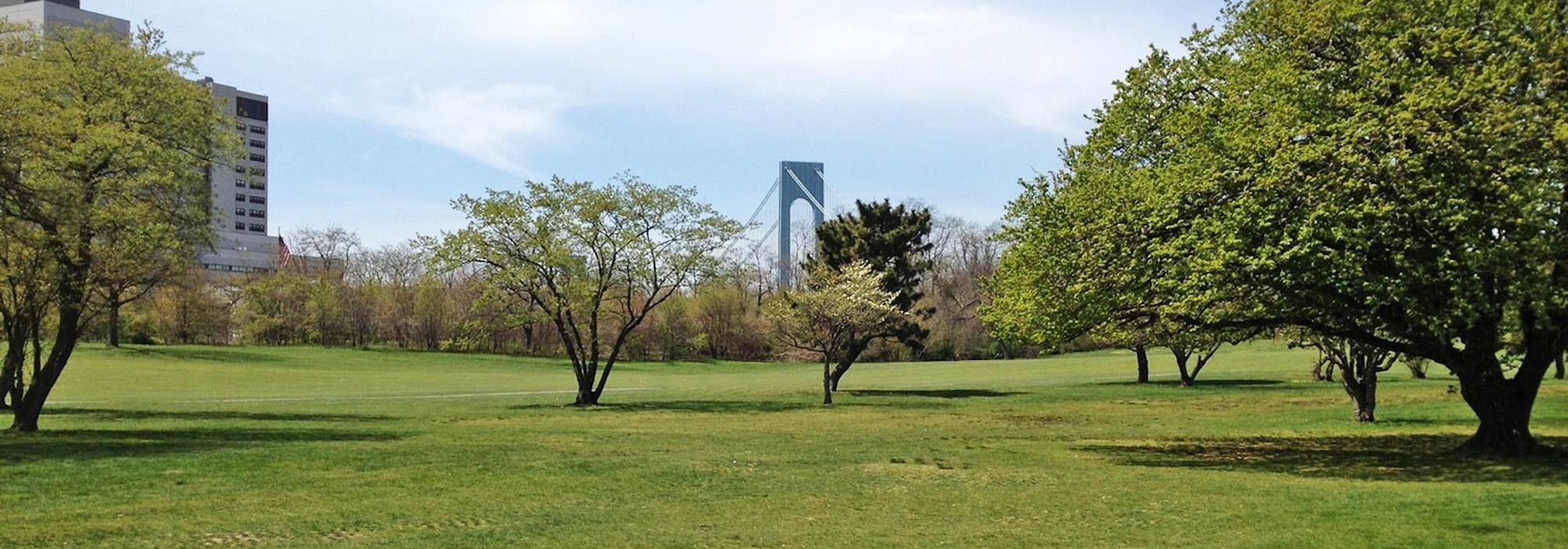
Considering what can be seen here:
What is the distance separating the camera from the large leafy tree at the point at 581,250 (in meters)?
39.6

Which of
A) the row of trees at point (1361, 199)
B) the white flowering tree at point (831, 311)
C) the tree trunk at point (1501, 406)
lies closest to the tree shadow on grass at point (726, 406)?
the white flowering tree at point (831, 311)

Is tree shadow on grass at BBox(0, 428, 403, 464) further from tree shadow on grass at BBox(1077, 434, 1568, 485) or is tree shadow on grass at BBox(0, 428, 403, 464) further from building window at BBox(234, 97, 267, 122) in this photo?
building window at BBox(234, 97, 267, 122)

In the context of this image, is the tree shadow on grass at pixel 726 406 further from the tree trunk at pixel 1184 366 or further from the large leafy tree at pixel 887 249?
the tree trunk at pixel 1184 366

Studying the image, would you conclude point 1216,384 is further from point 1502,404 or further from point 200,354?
point 200,354

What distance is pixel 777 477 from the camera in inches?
639

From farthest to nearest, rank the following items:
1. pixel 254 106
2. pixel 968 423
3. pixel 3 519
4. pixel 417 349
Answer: pixel 254 106 < pixel 417 349 < pixel 968 423 < pixel 3 519

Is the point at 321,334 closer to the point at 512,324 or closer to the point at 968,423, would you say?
the point at 512,324

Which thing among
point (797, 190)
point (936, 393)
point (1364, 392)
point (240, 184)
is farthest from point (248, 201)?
point (1364, 392)

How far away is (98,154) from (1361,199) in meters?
23.5

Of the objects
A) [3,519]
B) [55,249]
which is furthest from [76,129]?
[3,519]

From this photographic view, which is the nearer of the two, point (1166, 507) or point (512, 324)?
point (1166, 507)

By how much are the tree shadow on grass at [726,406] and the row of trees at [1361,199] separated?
58.8ft

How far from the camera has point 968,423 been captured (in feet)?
96.0

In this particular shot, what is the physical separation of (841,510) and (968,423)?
1693 centimetres
